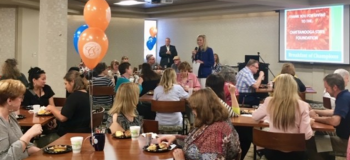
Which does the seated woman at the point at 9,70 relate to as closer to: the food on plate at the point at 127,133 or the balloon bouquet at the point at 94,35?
the balloon bouquet at the point at 94,35

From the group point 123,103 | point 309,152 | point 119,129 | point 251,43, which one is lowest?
point 309,152

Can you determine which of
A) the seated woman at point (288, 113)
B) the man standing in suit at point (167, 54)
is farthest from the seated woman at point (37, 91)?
the man standing in suit at point (167, 54)

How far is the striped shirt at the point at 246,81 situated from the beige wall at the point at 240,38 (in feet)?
13.5

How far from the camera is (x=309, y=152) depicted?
4246 mm

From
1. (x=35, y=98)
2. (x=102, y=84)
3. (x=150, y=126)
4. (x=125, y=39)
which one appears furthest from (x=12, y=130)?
(x=125, y=39)

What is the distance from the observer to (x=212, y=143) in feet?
8.32

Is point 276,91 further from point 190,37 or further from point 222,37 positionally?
point 190,37

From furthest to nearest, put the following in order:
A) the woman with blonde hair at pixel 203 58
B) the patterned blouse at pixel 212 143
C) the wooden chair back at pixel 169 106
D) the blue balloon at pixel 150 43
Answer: the blue balloon at pixel 150 43 < the woman with blonde hair at pixel 203 58 < the wooden chair back at pixel 169 106 < the patterned blouse at pixel 212 143

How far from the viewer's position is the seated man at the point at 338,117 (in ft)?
12.6

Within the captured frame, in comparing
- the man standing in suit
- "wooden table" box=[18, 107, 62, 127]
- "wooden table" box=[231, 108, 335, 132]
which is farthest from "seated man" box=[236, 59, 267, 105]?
the man standing in suit

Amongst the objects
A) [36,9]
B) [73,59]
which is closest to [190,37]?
[73,59]

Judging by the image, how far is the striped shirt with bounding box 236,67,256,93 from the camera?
6.45 m

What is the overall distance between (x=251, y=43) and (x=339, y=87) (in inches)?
304

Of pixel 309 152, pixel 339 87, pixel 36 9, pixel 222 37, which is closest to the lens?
pixel 339 87
